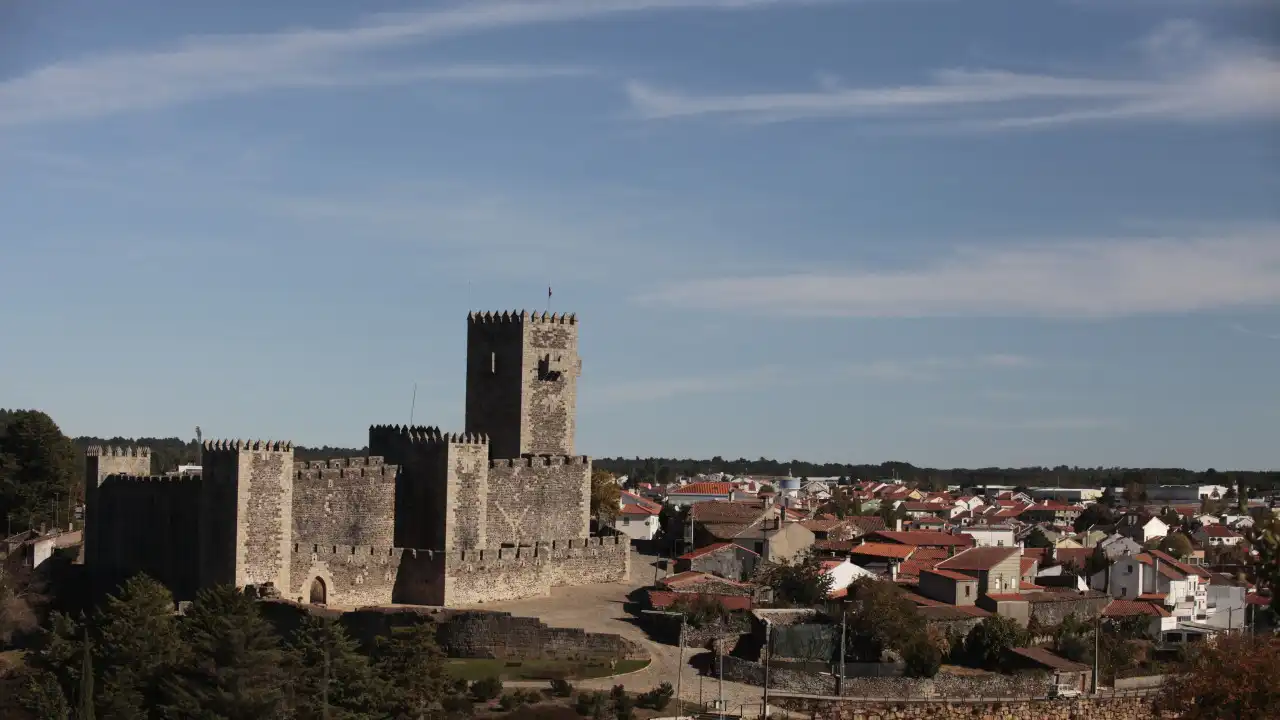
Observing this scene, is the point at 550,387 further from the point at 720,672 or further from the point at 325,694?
the point at 325,694

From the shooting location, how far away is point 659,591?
55.6 meters

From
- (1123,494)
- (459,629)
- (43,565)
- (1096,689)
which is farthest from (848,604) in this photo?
(1123,494)

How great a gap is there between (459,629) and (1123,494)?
11527cm

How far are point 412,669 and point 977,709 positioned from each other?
53.3ft

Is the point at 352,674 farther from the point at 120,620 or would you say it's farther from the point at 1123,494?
the point at 1123,494

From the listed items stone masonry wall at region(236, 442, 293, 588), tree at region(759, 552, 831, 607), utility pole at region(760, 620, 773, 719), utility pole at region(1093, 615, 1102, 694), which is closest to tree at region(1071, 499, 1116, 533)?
utility pole at region(1093, 615, 1102, 694)

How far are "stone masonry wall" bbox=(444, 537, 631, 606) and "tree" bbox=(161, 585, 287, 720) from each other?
29.1 feet

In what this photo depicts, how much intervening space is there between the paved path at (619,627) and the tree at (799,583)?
383 centimetres

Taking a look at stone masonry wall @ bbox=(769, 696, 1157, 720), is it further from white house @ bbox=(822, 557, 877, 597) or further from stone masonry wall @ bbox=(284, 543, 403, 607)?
stone masonry wall @ bbox=(284, 543, 403, 607)

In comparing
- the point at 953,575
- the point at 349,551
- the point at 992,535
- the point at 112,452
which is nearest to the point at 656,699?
the point at 349,551

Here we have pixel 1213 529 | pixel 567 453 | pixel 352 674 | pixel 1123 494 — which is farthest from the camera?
pixel 1123 494

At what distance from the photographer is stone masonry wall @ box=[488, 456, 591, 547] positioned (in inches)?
2201

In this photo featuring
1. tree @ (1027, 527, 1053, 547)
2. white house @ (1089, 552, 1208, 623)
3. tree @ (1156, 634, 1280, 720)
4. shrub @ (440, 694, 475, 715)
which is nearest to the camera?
tree @ (1156, 634, 1280, 720)

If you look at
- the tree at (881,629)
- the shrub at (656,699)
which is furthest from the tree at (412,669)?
the tree at (881,629)
